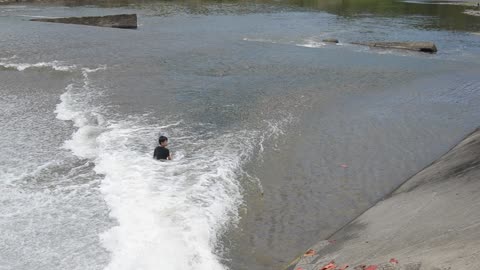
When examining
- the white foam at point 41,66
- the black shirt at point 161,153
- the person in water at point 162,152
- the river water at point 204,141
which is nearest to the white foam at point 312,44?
the river water at point 204,141

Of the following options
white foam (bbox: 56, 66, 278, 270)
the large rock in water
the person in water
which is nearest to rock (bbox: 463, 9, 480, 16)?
the large rock in water

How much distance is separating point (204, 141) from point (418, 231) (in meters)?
7.70

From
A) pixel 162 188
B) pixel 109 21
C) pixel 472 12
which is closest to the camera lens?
pixel 162 188

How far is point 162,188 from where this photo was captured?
36.0ft

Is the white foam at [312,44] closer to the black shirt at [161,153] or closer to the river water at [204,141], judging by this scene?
the river water at [204,141]

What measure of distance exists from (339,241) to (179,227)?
123 inches

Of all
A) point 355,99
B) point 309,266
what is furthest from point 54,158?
point 355,99

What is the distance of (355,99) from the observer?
19.8 m

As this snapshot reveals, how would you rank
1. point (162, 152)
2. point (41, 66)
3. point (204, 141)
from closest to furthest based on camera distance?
point (162, 152)
point (204, 141)
point (41, 66)

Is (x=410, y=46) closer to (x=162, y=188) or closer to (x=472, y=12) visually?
(x=162, y=188)

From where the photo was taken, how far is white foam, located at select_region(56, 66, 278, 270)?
8461 mm

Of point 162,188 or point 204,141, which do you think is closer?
point 162,188

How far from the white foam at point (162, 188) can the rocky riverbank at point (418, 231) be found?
2149 millimetres

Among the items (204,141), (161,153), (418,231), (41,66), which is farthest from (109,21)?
(418,231)
